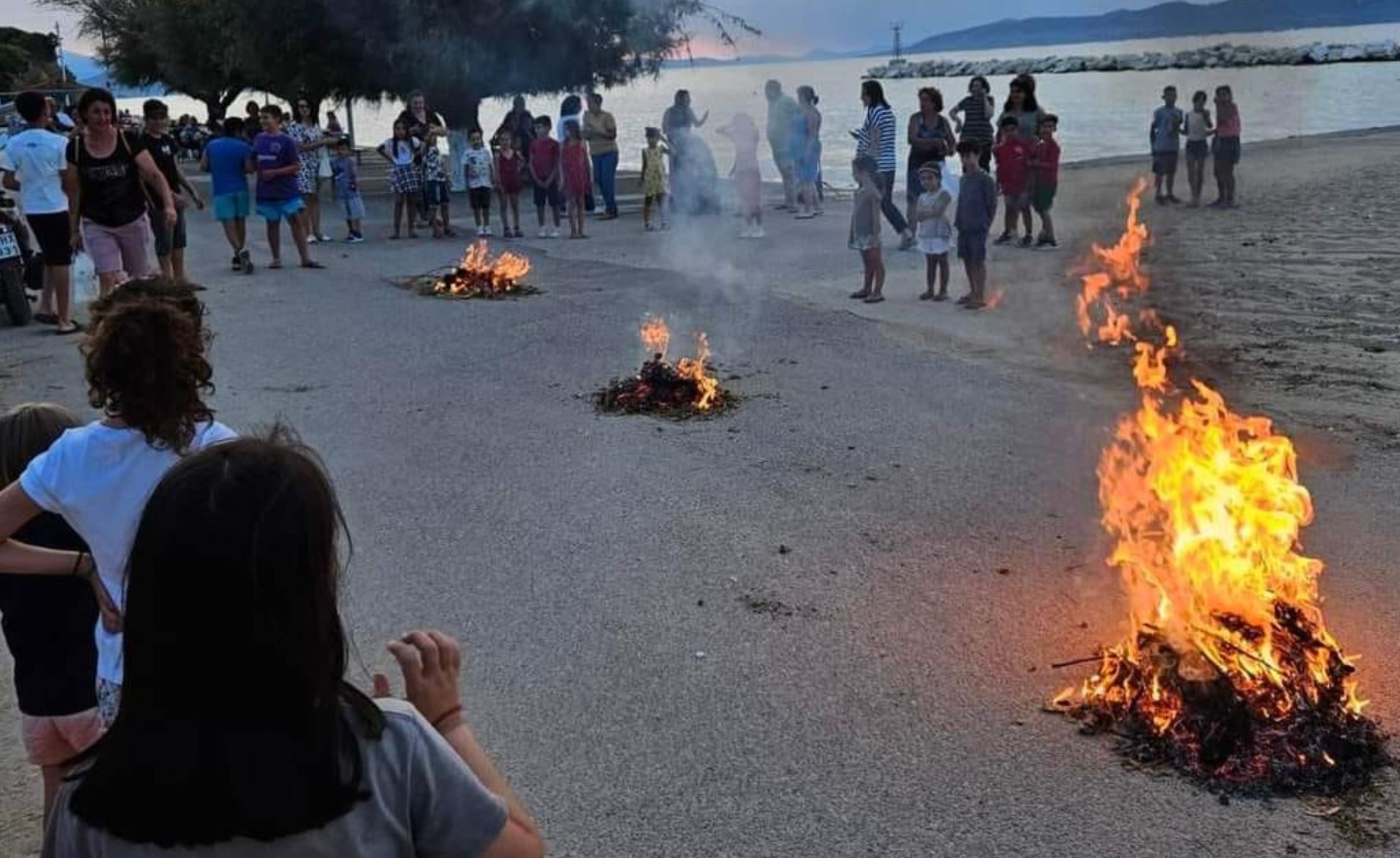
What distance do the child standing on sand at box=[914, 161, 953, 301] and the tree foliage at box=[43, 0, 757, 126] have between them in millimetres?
9073

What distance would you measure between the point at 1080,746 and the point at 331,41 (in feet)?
66.8

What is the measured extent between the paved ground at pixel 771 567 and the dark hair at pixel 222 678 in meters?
2.11

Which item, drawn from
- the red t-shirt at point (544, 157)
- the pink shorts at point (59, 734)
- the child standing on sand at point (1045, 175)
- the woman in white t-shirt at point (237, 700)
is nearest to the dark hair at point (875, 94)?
the child standing on sand at point (1045, 175)

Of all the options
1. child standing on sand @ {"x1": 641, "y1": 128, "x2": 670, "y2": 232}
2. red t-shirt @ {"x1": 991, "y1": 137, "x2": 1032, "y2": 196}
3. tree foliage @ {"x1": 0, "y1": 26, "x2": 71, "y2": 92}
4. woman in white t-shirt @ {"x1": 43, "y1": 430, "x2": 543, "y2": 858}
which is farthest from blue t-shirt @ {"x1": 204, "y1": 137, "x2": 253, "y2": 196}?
tree foliage @ {"x1": 0, "y1": 26, "x2": 71, "y2": 92}

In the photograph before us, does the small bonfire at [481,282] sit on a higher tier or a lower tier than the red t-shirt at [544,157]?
lower

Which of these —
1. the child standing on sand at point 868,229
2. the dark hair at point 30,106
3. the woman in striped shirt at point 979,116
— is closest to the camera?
the dark hair at point 30,106

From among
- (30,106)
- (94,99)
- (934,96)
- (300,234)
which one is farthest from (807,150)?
(94,99)

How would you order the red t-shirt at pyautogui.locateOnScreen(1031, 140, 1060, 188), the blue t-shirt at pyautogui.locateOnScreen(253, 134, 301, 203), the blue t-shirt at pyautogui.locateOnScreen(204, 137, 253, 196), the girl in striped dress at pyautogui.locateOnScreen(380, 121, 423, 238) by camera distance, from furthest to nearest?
the girl in striped dress at pyautogui.locateOnScreen(380, 121, 423, 238) < the red t-shirt at pyautogui.locateOnScreen(1031, 140, 1060, 188) < the blue t-shirt at pyautogui.locateOnScreen(253, 134, 301, 203) < the blue t-shirt at pyautogui.locateOnScreen(204, 137, 253, 196)

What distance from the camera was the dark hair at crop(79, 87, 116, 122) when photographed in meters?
8.55

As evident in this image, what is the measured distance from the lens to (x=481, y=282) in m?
12.5

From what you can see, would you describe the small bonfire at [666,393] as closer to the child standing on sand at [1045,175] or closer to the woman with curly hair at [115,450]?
the woman with curly hair at [115,450]

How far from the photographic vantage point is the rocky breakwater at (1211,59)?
102 m

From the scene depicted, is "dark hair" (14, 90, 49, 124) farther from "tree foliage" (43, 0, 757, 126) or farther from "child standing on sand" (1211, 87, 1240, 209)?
"child standing on sand" (1211, 87, 1240, 209)

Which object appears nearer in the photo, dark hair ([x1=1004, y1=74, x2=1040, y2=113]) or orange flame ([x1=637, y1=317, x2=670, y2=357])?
orange flame ([x1=637, y1=317, x2=670, y2=357])
